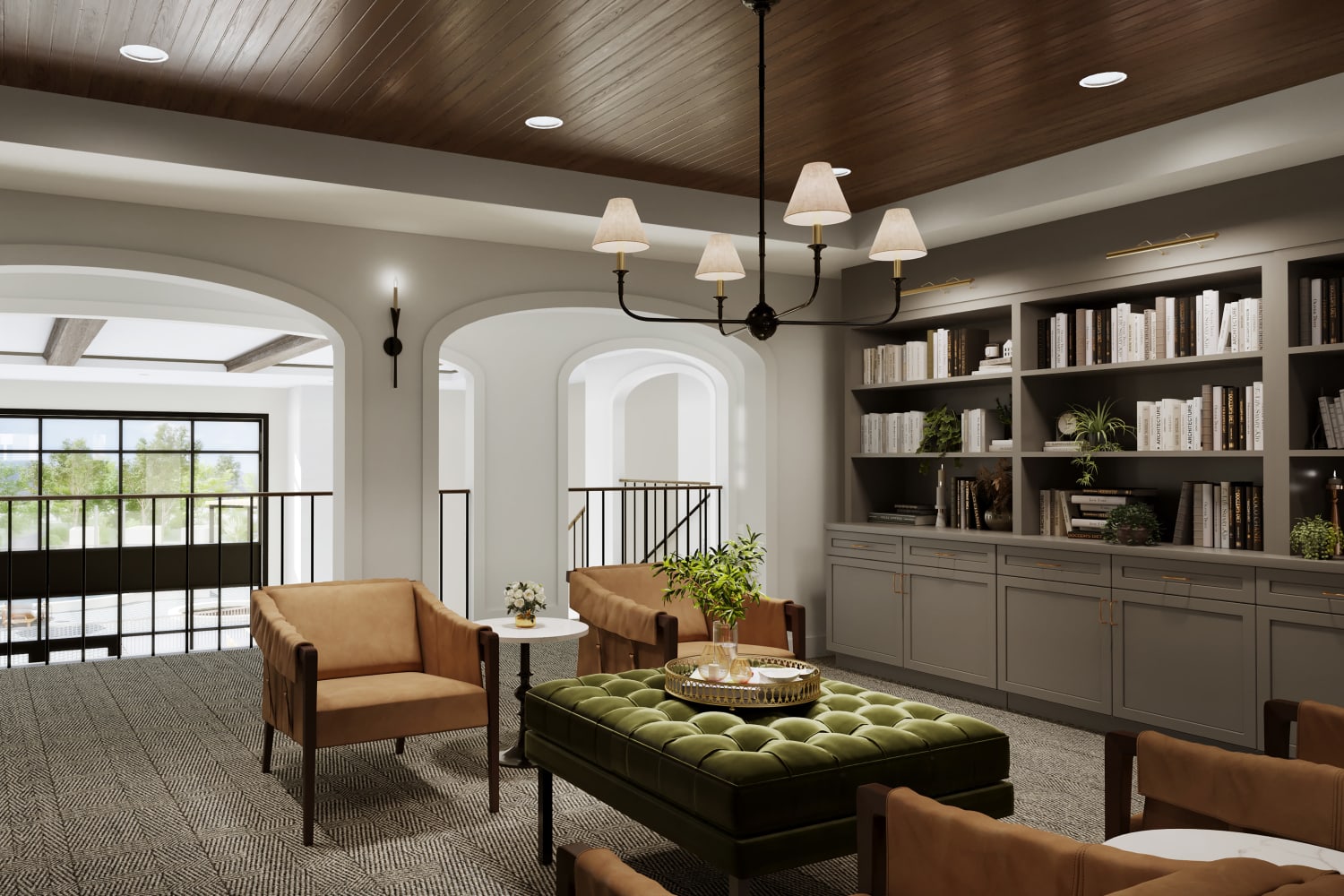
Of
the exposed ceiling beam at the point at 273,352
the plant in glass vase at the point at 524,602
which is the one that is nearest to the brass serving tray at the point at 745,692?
the plant in glass vase at the point at 524,602

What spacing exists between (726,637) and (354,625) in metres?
1.74

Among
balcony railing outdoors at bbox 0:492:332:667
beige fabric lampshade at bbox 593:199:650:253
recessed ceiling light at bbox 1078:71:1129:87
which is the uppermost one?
recessed ceiling light at bbox 1078:71:1129:87

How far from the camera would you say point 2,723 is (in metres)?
4.79

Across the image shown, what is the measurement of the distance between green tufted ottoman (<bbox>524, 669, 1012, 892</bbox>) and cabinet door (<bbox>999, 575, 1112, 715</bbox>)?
6.52 ft

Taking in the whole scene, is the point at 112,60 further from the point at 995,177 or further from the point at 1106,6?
the point at 995,177

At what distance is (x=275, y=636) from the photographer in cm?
379

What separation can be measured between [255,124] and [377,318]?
3.90ft

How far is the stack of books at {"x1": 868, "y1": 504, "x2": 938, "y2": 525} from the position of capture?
6.04 meters

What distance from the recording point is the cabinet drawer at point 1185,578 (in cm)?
424

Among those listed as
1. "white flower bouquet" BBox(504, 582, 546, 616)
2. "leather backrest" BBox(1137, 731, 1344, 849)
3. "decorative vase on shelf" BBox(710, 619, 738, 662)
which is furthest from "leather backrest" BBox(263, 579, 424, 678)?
"leather backrest" BBox(1137, 731, 1344, 849)

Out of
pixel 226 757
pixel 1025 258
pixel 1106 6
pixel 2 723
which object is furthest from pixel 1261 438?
pixel 2 723

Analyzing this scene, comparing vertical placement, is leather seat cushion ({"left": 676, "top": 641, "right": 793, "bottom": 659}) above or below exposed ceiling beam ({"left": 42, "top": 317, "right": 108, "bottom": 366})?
below

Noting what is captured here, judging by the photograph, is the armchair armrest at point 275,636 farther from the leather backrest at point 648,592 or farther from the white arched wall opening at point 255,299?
the leather backrest at point 648,592

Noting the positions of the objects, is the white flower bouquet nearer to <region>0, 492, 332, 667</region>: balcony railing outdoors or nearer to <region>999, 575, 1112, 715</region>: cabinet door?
<region>999, 575, 1112, 715</region>: cabinet door
